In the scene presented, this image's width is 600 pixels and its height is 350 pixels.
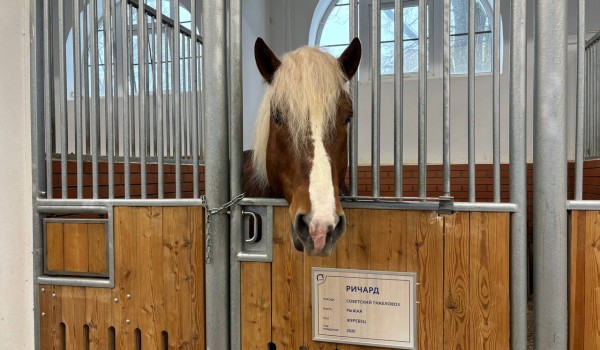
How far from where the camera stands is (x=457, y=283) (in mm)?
1221

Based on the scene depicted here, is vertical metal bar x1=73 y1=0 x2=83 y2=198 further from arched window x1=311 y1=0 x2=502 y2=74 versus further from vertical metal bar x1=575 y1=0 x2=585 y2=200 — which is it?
arched window x1=311 y1=0 x2=502 y2=74

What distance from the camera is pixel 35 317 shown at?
1555 millimetres

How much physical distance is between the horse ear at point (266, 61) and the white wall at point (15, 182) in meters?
0.94

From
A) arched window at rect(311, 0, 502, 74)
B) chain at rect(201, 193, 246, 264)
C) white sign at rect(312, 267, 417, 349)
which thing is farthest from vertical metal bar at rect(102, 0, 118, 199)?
arched window at rect(311, 0, 502, 74)

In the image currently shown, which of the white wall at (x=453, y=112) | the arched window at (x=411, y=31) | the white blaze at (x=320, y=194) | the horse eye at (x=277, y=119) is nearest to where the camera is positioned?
the white blaze at (x=320, y=194)

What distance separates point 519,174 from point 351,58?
0.63 meters

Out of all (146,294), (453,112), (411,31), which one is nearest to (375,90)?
(146,294)

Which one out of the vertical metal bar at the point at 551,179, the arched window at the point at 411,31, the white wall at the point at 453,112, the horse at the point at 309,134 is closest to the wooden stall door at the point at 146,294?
the horse at the point at 309,134

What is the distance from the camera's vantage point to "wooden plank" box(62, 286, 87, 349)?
1512mm

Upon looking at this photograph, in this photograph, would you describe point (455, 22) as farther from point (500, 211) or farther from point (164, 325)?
point (164, 325)

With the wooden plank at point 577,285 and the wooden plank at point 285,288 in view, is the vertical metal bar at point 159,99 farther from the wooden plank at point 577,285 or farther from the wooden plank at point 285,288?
the wooden plank at point 577,285

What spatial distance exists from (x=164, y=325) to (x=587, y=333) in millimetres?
1350

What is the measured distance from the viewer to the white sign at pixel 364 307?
1244 millimetres

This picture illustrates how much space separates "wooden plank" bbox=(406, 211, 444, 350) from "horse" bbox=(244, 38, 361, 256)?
301mm
